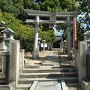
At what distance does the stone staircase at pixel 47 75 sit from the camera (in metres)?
11.0

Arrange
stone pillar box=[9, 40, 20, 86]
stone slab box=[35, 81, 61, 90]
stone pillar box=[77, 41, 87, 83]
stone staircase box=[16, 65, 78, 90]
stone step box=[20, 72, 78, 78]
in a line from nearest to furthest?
1. stone slab box=[35, 81, 61, 90]
2. stone pillar box=[9, 40, 20, 86]
3. stone pillar box=[77, 41, 87, 83]
4. stone staircase box=[16, 65, 78, 90]
5. stone step box=[20, 72, 78, 78]

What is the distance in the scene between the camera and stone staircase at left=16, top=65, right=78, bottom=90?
11.0 m

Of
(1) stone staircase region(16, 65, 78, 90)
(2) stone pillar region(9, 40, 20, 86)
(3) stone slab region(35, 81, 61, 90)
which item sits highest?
(2) stone pillar region(9, 40, 20, 86)

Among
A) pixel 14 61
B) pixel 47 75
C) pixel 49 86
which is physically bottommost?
pixel 49 86

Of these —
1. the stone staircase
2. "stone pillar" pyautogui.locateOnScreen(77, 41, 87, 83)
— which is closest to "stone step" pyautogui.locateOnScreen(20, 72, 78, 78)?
the stone staircase

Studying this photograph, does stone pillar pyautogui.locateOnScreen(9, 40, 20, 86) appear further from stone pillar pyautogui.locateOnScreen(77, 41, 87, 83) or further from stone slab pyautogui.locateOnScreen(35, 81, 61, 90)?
stone pillar pyautogui.locateOnScreen(77, 41, 87, 83)

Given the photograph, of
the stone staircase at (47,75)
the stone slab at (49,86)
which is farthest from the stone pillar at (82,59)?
the stone slab at (49,86)

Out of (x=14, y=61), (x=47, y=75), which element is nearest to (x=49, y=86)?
(x=47, y=75)

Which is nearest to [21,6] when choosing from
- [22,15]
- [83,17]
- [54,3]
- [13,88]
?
[22,15]

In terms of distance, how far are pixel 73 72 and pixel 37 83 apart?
223 centimetres

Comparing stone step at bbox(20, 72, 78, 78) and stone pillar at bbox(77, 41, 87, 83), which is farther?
stone step at bbox(20, 72, 78, 78)

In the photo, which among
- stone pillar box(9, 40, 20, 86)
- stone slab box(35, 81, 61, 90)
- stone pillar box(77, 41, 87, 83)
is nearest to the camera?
stone slab box(35, 81, 61, 90)

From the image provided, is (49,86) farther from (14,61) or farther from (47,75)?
(14,61)

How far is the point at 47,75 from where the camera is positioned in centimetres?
1162
